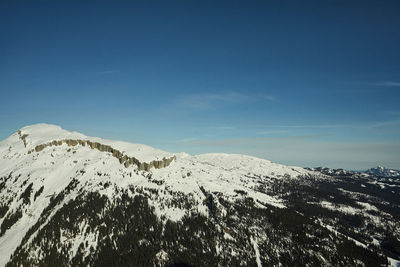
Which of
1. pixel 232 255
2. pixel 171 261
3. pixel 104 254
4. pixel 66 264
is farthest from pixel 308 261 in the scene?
pixel 66 264

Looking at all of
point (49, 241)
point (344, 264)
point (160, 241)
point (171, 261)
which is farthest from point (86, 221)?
point (344, 264)

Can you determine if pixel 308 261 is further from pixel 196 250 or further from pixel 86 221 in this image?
pixel 86 221

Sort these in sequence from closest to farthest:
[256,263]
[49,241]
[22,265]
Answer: [22,265] → [49,241] → [256,263]

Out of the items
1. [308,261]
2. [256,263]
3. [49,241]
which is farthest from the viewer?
[308,261]

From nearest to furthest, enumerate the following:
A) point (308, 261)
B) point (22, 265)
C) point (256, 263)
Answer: point (22, 265), point (256, 263), point (308, 261)

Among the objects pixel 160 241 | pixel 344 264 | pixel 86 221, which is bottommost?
pixel 344 264

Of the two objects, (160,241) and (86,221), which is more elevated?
(86,221)

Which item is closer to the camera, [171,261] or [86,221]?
[171,261]

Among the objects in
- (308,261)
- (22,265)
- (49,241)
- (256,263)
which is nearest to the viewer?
(22,265)

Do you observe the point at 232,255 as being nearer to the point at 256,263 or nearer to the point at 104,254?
the point at 256,263

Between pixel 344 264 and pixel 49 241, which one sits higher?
pixel 49 241
